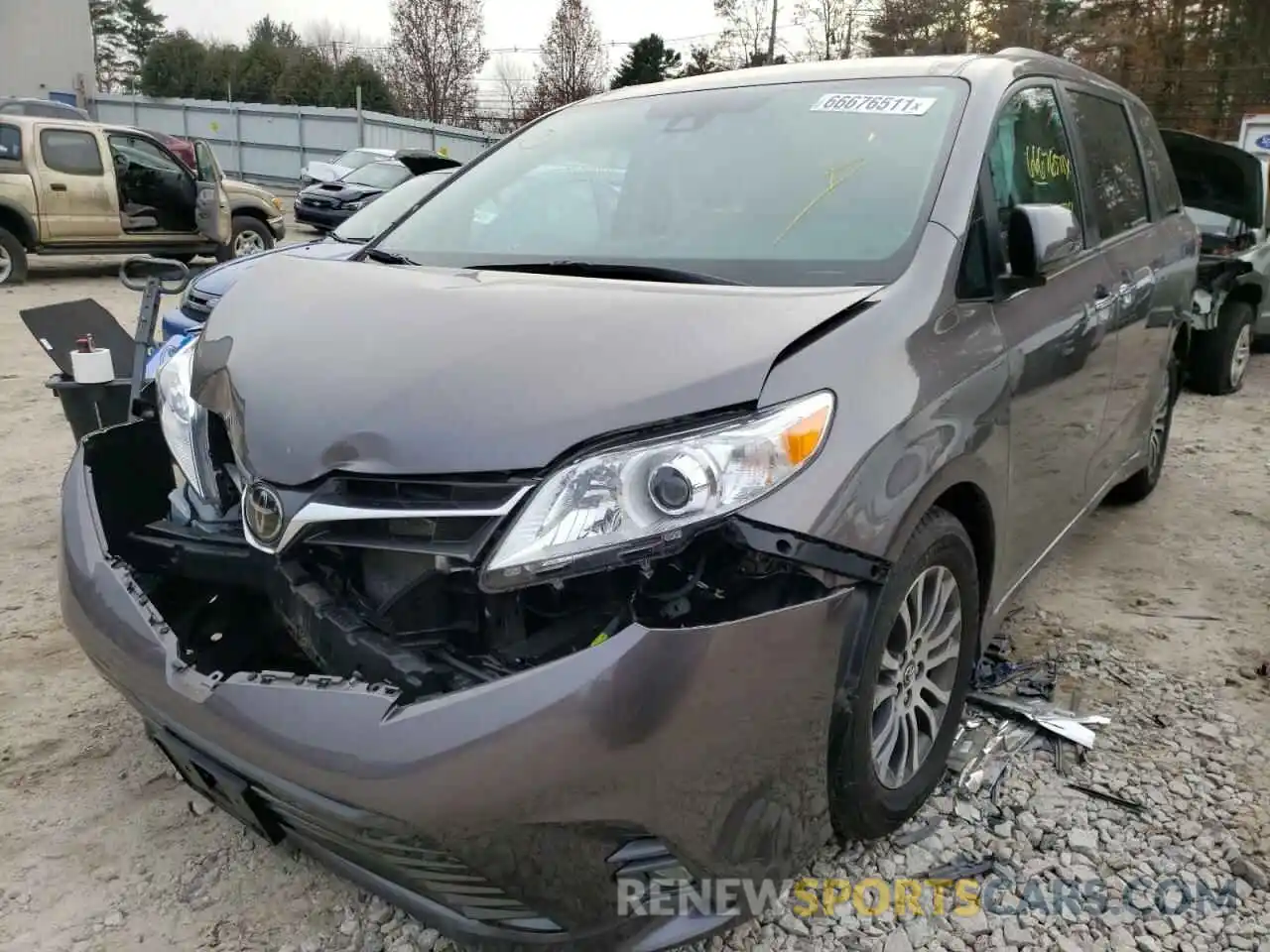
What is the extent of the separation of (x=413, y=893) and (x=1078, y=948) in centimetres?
135

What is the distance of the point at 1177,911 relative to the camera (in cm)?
214

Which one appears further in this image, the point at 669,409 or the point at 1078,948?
the point at 1078,948

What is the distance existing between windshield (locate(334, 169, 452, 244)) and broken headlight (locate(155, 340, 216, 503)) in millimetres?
3342

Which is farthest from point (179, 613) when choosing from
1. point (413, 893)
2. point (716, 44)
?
point (716, 44)

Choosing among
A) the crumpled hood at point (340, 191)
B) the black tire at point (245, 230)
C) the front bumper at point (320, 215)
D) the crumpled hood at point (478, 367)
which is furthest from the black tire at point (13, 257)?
the crumpled hood at point (478, 367)

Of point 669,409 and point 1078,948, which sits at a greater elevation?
point 669,409

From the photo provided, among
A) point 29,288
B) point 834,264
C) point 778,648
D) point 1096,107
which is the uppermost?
point 1096,107

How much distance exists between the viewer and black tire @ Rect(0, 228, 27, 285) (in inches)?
445

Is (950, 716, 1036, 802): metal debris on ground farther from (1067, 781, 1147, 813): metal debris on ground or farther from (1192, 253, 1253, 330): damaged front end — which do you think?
(1192, 253, 1253, 330): damaged front end

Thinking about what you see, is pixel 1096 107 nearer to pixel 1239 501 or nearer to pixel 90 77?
pixel 1239 501

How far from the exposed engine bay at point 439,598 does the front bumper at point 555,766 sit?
0.08 metres

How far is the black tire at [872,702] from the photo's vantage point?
1.83m

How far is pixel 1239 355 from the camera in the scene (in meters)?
7.37

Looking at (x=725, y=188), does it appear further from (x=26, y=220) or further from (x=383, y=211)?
(x=26, y=220)
